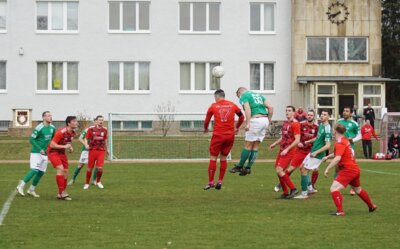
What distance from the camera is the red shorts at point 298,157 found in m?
18.6

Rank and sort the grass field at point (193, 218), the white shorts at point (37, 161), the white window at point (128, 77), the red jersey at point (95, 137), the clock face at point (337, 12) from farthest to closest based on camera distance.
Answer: the clock face at point (337, 12)
the white window at point (128, 77)
the red jersey at point (95, 137)
the white shorts at point (37, 161)
the grass field at point (193, 218)

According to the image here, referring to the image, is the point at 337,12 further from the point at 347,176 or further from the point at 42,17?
the point at 347,176

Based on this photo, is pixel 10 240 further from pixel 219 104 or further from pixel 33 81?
pixel 33 81

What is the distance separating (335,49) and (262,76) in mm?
4469

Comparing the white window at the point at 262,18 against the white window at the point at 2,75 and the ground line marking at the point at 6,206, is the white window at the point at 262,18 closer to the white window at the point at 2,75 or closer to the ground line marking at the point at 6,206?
the white window at the point at 2,75

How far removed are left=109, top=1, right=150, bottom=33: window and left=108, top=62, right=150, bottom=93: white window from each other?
77.0 inches

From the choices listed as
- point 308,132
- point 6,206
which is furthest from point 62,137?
point 308,132

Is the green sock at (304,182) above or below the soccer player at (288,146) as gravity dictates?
below

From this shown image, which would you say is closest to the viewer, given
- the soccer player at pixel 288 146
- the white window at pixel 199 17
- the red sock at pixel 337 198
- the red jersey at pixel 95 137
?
the red sock at pixel 337 198

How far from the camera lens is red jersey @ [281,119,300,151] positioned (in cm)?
1803

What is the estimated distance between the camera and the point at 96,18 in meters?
47.5

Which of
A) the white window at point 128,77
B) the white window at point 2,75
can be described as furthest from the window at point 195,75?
the white window at point 2,75

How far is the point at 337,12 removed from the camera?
4809 cm

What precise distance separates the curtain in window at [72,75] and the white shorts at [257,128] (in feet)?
98.7
